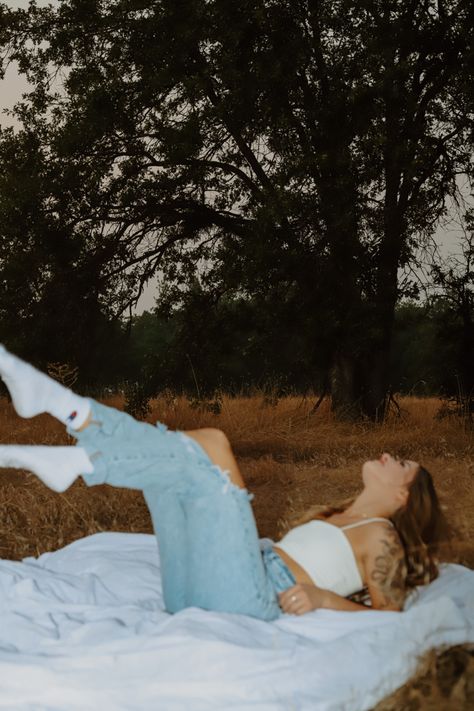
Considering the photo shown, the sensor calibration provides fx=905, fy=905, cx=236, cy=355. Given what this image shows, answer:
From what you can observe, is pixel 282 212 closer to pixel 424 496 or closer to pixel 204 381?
pixel 204 381

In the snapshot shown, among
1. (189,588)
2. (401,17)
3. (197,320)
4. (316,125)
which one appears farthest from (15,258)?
(189,588)

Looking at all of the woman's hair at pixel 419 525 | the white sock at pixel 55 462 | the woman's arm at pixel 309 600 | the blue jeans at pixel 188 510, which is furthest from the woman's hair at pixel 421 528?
the white sock at pixel 55 462

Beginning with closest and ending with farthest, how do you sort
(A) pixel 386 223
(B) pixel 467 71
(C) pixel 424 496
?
(C) pixel 424 496, (B) pixel 467 71, (A) pixel 386 223

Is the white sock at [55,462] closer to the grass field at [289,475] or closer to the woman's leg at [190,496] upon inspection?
the woman's leg at [190,496]

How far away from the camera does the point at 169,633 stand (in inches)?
102

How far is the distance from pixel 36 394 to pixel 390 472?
1181mm

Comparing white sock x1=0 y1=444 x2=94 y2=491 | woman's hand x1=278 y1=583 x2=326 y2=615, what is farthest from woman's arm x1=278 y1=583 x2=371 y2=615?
white sock x1=0 y1=444 x2=94 y2=491

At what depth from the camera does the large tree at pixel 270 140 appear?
9.05 metres

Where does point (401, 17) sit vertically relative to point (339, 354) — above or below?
above

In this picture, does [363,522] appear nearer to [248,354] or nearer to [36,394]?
[36,394]

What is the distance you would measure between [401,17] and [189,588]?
26.5 ft

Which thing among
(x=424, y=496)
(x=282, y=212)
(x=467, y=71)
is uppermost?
(x=467, y=71)

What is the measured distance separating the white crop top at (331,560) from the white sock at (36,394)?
0.87 m

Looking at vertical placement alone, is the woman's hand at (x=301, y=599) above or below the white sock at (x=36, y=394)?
below
